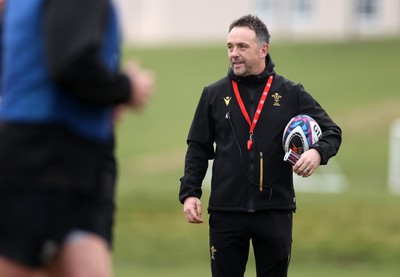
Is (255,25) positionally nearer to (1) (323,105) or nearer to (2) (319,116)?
(2) (319,116)

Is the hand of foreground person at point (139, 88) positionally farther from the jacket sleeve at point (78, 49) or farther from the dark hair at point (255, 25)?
the dark hair at point (255, 25)

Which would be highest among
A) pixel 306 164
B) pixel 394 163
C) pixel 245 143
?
pixel 394 163

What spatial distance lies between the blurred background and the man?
8.25m

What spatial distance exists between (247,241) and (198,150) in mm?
655

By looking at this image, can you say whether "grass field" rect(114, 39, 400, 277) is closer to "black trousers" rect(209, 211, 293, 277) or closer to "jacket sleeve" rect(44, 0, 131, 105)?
"black trousers" rect(209, 211, 293, 277)

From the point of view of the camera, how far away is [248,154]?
738cm

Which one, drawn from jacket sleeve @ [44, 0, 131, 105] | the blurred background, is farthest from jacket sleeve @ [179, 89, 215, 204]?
the blurred background

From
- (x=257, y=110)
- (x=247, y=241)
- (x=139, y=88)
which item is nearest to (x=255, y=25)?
(x=257, y=110)

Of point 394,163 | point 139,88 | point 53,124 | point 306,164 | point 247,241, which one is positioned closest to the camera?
point 53,124

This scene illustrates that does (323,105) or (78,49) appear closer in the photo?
(78,49)

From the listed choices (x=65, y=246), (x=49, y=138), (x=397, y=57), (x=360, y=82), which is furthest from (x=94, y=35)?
(x=397, y=57)

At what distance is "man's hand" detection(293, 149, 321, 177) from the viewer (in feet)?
23.3

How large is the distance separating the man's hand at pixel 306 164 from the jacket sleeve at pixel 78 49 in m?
2.34

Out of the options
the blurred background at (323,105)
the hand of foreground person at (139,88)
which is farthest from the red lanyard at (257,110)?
the blurred background at (323,105)
